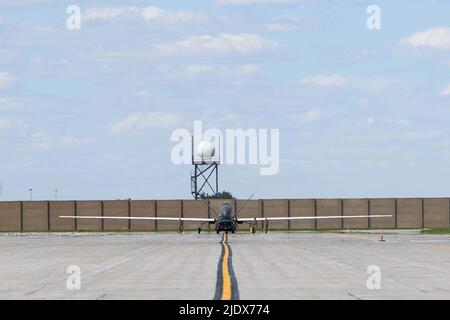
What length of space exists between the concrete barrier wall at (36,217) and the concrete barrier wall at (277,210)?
26.2m

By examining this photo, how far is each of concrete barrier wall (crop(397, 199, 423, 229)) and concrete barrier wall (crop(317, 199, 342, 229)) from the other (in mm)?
7005

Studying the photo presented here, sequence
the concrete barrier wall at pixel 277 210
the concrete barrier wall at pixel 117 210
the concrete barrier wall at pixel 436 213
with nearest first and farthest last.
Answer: the concrete barrier wall at pixel 436 213, the concrete barrier wall at pixel 277 210, the concrete barrier wall at pixel 117 210

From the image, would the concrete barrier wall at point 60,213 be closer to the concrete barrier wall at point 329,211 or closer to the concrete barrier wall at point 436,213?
the concrete barrier wall at point 329,211

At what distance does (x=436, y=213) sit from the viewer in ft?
406

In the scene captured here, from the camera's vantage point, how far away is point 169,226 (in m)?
127

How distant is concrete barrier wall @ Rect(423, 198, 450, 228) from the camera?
406ft

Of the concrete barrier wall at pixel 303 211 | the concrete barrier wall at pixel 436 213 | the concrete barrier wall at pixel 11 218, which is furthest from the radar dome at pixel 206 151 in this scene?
the concrete barrier wall at pixel 436 213

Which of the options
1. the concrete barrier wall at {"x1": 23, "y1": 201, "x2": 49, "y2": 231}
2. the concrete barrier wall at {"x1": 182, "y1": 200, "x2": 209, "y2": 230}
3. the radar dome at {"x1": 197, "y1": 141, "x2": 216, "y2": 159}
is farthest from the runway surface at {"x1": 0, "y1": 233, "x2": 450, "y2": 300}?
the radar dome at {"x1": 197, "y1": 141, "x2": 216, "y2": 159}

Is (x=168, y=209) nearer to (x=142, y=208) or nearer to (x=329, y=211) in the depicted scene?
(x=142, y=208)

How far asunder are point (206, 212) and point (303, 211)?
11.7 metres

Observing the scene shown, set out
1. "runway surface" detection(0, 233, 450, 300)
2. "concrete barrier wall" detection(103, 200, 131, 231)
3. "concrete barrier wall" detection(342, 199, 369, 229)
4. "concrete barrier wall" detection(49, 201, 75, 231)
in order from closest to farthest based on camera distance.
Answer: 1. "runway surface" detection(0, 233, 450, 300)
2. "concrete barrier wall" detection(342, 199, 369, 229)
3. "concrete barrier wall" detection(103, 200, 131, 231)
4. "concrete barrier wall" detection(49, 201, 75, 231)

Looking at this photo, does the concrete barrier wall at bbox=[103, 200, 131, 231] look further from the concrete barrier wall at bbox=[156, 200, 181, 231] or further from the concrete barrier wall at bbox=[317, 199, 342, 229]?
the concrete barrier wall at bbox=[317, 199, 342, 229]

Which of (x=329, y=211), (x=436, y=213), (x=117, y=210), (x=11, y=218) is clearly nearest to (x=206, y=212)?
(x=117, y=210)

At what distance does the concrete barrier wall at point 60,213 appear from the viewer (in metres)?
126
